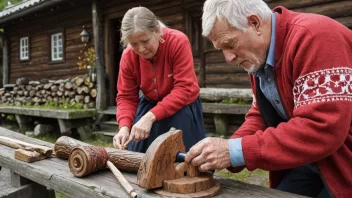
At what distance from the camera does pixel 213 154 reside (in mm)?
1334

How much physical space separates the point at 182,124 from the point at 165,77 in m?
0.35

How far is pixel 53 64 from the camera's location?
10.4m

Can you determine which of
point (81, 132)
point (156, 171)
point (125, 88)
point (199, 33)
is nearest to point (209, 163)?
point (156, 171)

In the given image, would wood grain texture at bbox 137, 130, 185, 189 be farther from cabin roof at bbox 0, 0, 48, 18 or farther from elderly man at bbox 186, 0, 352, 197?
cabin roof at bbox 0, 0, 48, 18

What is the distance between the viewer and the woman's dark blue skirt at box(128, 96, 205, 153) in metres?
2.39

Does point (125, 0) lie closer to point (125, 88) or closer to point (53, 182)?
point (125, 88)

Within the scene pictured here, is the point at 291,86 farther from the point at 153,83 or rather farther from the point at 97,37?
the point at 97,37

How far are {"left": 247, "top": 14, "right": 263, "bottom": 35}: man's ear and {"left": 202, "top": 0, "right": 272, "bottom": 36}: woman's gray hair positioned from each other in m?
0.01

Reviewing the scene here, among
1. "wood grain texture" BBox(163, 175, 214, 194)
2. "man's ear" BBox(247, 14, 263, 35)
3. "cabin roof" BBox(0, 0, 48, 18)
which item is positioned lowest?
"wood grain texture" BBox(163, 175, 214, 194)

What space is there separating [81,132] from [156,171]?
20.8 ft

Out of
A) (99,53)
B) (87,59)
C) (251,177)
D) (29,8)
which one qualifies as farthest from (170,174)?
(29,8)

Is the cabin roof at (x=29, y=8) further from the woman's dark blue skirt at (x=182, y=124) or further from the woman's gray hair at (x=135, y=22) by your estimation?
the woman's gray hair at (x=135, y=22)

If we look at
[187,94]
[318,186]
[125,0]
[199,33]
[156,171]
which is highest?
[125,0]

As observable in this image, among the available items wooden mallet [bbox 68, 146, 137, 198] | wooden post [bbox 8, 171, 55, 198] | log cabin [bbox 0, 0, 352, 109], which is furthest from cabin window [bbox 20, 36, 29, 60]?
wooden mallet [bbox 68, 146, 137, 198]
